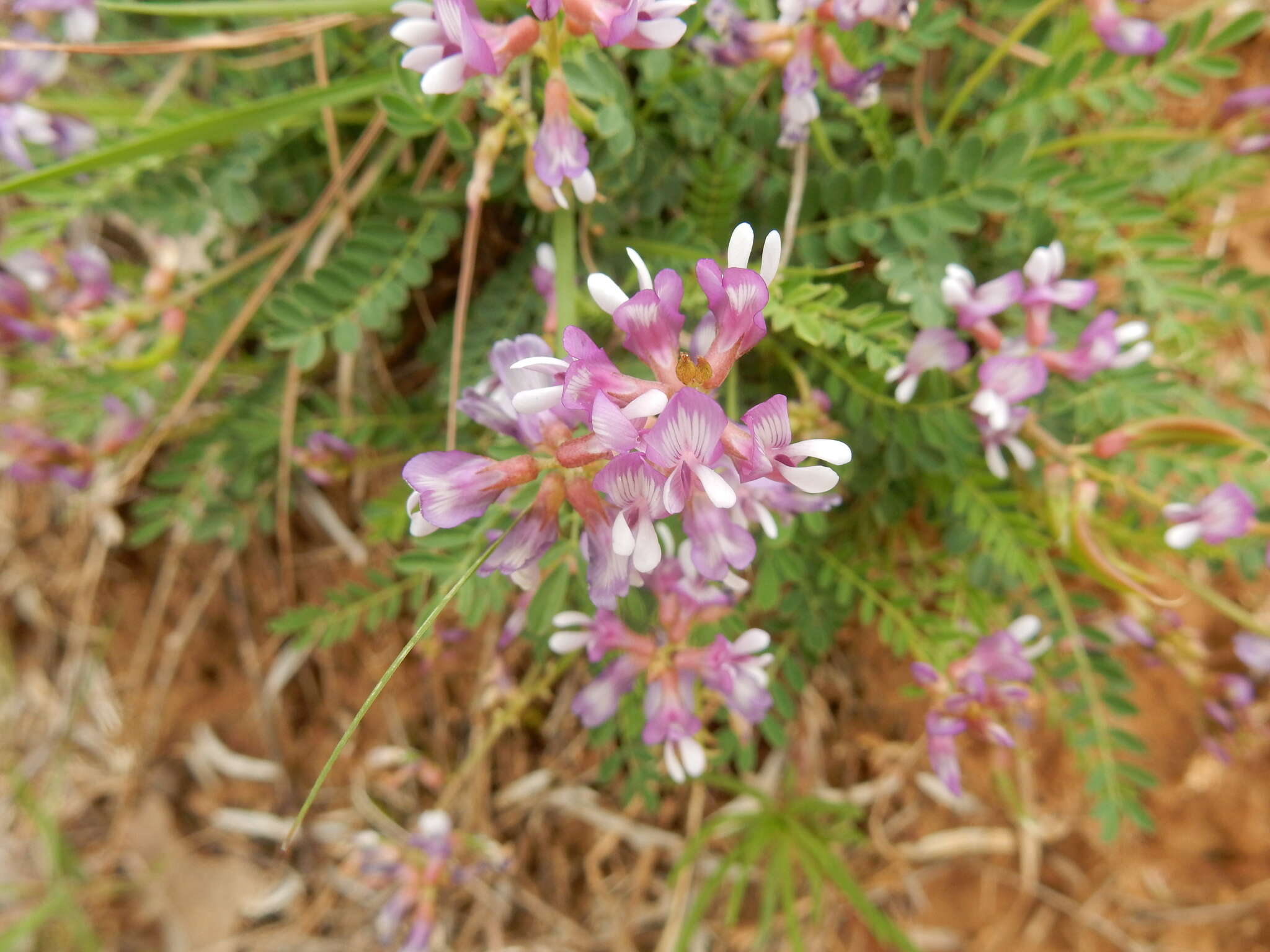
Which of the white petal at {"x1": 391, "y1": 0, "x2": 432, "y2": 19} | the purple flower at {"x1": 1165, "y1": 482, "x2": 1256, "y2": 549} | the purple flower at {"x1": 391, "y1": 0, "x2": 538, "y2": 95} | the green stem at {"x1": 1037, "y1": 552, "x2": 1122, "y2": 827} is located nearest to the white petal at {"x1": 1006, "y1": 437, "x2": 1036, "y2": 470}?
the purple flower at {"x1": 1165, "y1": 482, "x2": 1256, "y2": 549}

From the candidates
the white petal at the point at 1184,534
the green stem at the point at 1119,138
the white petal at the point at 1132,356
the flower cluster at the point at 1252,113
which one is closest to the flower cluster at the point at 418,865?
the white petal at the point at 1184,534

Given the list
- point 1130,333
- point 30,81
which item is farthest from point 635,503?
point 30,81

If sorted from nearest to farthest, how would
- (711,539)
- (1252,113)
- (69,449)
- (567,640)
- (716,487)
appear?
(716,487) → (711,539) → (567,640) → (1252,113) → (69,449)

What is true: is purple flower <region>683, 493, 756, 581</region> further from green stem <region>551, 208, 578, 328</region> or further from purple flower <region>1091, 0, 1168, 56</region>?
purple flower <region>1091, 0, 1168, 56</region>

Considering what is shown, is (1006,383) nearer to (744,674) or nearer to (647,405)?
(744,674)

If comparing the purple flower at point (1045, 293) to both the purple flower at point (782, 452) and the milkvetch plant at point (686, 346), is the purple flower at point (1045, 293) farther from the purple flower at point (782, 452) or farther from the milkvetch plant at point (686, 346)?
the purple flower at point (782, 452)

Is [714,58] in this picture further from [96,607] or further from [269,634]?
[96,607]
